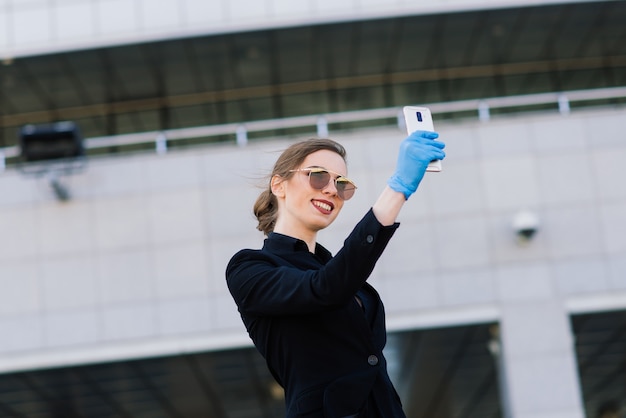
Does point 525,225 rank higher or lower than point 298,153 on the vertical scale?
higher

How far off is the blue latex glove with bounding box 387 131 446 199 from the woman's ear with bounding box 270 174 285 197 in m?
0.61

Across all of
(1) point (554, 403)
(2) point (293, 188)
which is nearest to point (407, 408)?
(1) point (554, 403)

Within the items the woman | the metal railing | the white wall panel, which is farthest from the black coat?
the white wall panel

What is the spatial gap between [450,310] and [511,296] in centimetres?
94

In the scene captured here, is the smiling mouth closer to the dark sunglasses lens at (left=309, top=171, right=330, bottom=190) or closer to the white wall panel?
the dark sunglasses lens at (left=309, top=171, right=330, bottom=190)

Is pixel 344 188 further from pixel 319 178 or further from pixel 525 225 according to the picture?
pixel 525 225

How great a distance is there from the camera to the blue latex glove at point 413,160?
2.95 m

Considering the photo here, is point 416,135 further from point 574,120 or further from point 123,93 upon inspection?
point 123,93

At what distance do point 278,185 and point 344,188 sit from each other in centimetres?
27

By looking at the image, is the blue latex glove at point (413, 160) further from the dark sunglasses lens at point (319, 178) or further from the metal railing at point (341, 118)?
the metal railing at point (341, 118)

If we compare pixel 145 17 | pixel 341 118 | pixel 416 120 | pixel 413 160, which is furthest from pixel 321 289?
pixel 145 17

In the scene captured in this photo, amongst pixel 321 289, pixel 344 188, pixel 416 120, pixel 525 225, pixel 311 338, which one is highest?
pixel 525 225

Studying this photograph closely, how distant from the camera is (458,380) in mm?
21125

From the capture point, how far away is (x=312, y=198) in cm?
341
